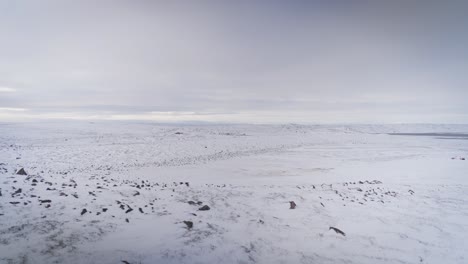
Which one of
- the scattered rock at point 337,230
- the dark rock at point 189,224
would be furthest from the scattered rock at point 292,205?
the dark rock at point 189,224

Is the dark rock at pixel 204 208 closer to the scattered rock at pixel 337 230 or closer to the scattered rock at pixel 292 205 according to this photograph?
the scattered rock at pixel 292 205

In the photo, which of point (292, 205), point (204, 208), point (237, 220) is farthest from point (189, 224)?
point (292, 205)

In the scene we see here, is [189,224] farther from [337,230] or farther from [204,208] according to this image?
[337,230]

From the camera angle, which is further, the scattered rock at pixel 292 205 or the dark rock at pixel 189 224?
the scattered rock at pixel 292 205

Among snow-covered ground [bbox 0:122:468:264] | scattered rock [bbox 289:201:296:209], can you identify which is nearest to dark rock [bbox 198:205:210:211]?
snow-covered ground [bbox 0:122:468:264]

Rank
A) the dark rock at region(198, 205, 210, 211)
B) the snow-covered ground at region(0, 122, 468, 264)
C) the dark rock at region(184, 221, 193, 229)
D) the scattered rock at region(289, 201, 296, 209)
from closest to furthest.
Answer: the snow-covered ground at region(0, 122, 468, 264) → the dark rock at region(184, 221, 193, 229) → the dark rock at region(198, 205, 210, 211) → the scattered rock at region(289, 201, 296, 209)

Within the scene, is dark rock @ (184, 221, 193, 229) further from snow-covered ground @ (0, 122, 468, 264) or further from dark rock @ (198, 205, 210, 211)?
dark rock @ (198, 205, 210, 211)

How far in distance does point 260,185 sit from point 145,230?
665 cm

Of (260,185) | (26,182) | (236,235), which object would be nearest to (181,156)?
(260,185)

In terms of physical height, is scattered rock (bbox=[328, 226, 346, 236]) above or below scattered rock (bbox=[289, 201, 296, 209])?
below

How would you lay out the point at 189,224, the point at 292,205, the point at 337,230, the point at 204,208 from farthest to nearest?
the point at 292,205 → the point at 204,208 → the point at 337,230 → the point at 189,224

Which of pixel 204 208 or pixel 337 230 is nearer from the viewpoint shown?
pixel 337 230

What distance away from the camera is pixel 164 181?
548 inches

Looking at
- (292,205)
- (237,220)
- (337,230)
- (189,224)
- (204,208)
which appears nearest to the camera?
(189,224)
